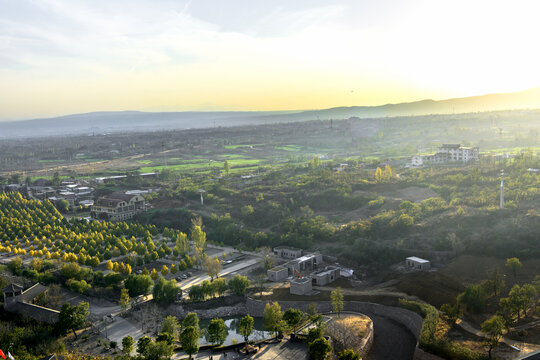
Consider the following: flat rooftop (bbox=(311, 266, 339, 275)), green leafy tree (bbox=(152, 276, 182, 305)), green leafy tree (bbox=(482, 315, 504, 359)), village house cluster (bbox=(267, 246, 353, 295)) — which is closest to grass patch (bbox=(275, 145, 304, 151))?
village house cluster (bbox=(267, 246, 353, 295))

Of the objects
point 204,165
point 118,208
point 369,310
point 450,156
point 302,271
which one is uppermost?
point 450,156

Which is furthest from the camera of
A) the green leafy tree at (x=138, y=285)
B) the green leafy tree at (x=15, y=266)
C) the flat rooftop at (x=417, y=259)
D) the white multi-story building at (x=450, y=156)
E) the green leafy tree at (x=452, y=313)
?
the white multi-story building at (x=450, y=156)

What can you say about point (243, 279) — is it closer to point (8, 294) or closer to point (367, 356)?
point (367, 356)

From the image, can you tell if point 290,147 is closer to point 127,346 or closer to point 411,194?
point 411,194

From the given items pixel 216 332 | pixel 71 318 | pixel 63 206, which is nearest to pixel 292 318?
pixel 216 332

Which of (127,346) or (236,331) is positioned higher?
(127,346)

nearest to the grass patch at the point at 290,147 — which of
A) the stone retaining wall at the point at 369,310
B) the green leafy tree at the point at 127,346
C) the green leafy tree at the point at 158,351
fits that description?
the stone retaining wall at the point at 369,310

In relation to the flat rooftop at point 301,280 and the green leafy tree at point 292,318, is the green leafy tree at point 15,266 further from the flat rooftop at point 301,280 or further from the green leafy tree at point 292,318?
the green leafy tree at point 292,318
